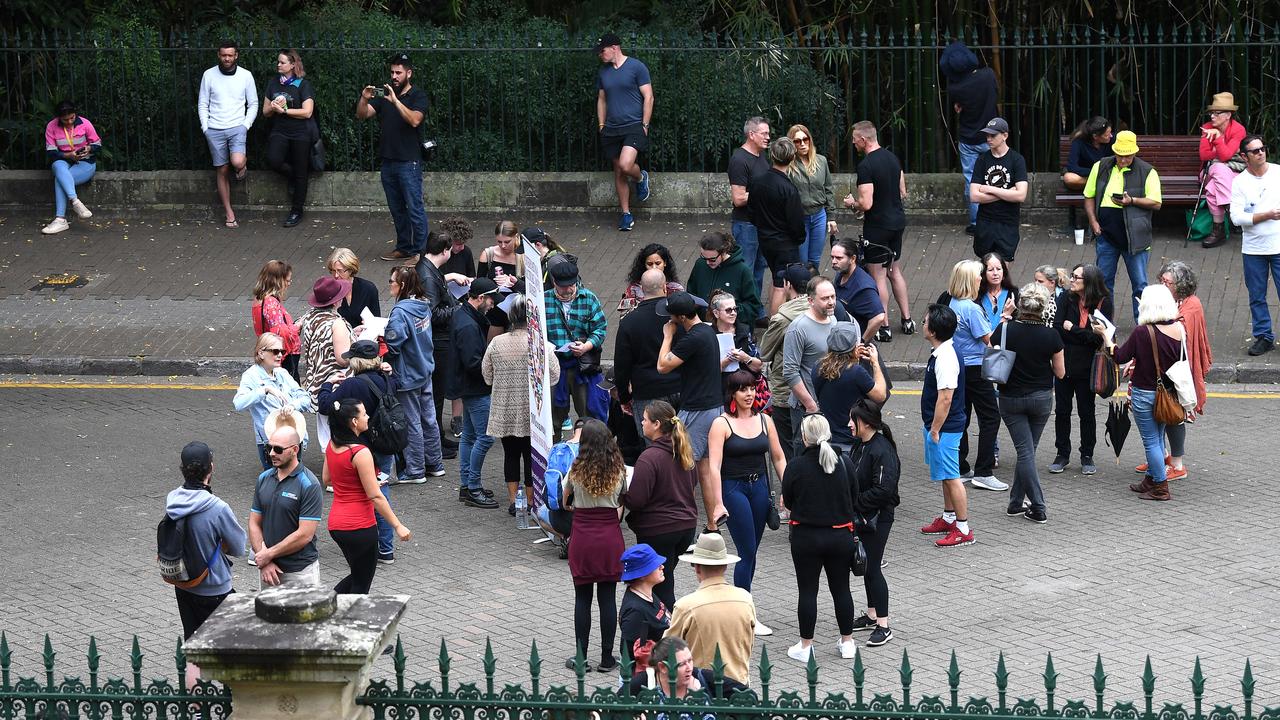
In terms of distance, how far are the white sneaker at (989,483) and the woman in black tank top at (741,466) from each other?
2.62m

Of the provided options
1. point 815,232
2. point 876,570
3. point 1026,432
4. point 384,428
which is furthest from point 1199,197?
point 384,428

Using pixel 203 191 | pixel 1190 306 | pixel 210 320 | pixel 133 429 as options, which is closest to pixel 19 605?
pixel 133 429

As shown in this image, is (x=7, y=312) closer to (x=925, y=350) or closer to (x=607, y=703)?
(x=925, y=350)

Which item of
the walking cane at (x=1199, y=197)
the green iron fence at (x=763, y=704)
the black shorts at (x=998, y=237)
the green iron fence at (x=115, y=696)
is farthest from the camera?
the walking cane at (x=1199, y=197)

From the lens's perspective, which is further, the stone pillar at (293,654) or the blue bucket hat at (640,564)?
the blue bucket hat at (640,564)

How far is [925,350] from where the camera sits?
16.0 meters

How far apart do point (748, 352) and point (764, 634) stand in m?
2.85

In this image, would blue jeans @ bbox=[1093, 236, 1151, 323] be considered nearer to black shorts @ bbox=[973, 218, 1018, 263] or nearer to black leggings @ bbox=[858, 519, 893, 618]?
black shorts @ bbox=[973, 218, 1018, 263]

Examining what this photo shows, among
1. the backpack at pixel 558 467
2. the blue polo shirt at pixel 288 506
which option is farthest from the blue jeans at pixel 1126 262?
the blue polo shirt at pixel 288 506

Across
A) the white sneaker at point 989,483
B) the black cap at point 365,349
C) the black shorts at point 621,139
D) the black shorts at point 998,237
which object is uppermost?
the black shorts at point 621,139

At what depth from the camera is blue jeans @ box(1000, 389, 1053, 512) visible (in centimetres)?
1190

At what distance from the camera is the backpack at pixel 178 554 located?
8.83 metres

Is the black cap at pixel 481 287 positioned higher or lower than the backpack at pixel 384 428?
higher

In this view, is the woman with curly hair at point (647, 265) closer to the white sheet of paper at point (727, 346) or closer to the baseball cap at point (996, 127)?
the white sheet of paper at point (727, 346)
